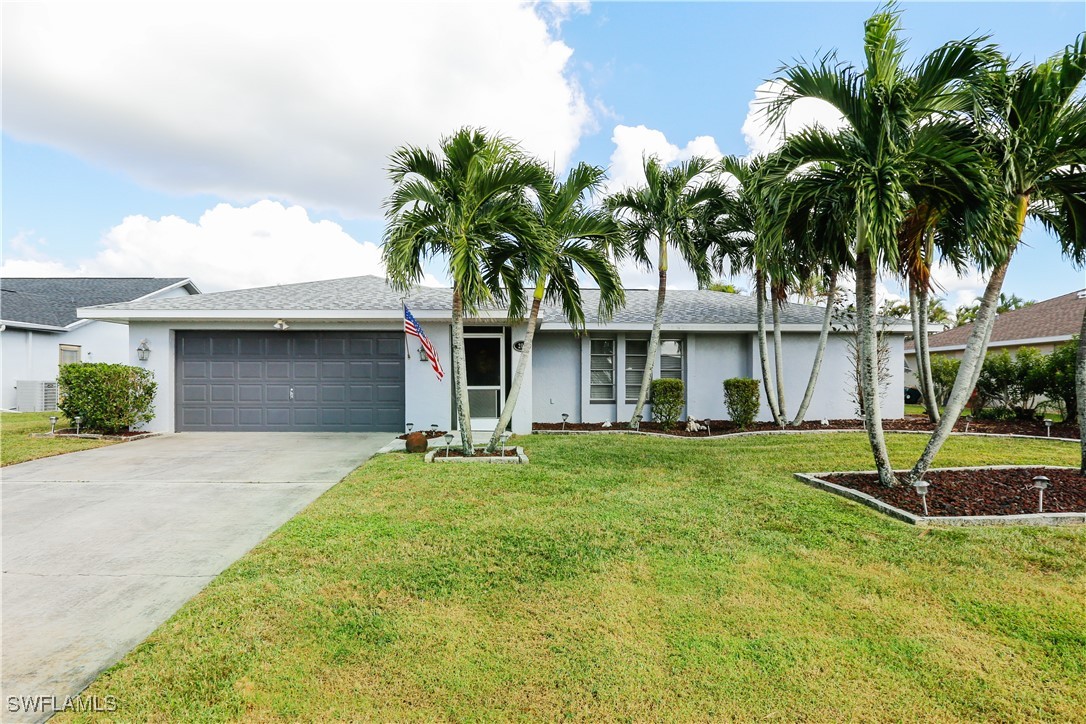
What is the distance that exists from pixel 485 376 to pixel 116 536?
7144 millimetres

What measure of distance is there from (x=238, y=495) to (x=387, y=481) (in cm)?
173

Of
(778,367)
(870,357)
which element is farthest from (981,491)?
(778,367)

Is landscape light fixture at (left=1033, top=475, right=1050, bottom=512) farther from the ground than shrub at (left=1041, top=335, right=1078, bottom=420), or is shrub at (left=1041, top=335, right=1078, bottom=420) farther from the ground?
shrub at (left=1041, top=335, right=1078, bottom=420)

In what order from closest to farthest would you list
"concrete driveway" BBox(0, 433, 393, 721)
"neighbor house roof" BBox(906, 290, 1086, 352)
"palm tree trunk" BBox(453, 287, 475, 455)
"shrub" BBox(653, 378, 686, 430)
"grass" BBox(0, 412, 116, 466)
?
1. "concrete driveway" BBox(0, 433, 393, 721)
2. "palm tree trunk" BBox(453, 287, 475, 455)
3. "grass" BBox(0, 412, 116, 466)
4. "shrub" BBox(653, 378, 686, 430)
5. "neighbor house roof" BBox(906, 290, 1086, 352)

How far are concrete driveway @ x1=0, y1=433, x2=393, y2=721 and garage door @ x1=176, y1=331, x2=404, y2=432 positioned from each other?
2.13 metres

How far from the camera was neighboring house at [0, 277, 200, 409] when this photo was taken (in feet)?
54.7

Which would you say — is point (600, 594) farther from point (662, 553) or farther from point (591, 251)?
point (591, 251)

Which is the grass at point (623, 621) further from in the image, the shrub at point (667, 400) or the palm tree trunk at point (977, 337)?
the shrub at point (667, 400)

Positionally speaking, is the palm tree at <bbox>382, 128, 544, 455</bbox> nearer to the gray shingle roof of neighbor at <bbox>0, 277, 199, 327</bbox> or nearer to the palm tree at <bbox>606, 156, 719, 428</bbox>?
the palm tree at <bbox>606, 156, 719, 428</bbox>

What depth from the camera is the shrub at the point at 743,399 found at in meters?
11.4

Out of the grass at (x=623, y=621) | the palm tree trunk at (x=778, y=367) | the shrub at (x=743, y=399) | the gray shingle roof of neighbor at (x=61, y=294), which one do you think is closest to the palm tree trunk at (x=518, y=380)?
the grass at (x=623, y=621)

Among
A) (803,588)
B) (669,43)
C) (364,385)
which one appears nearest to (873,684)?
(803,588)

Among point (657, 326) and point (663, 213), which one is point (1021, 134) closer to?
point (663, 213)

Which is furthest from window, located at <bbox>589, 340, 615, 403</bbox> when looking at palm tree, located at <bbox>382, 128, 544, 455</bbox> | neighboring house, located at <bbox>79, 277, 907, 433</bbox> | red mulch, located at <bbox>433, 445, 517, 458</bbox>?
palm tree, located at <bbox>382, 128, 544, 455</bbox>
